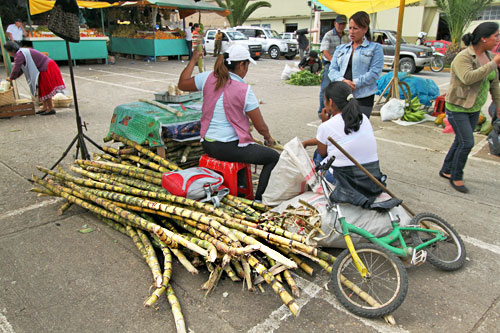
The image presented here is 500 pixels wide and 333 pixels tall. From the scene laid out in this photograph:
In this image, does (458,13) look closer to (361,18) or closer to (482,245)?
(361,18)

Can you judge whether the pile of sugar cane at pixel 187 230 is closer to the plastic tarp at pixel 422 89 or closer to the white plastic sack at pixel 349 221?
the white plastic sack at pixel 349 221

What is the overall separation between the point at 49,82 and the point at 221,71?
19.2 feet

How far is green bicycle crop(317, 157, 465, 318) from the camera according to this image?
2.62 metres

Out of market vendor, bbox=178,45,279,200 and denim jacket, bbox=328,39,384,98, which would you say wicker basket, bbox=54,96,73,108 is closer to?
market vendor, bbox=178,45,279,200

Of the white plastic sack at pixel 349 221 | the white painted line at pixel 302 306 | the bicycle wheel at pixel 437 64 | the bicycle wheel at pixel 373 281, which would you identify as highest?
the bicycle wheel at pixel 437 64

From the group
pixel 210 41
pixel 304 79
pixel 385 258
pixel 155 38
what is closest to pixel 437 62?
pixel 304 79

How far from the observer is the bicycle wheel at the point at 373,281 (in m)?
2.57

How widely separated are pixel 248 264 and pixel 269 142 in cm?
161

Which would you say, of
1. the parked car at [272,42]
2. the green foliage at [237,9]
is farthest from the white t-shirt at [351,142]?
the green foliage at [237,9]

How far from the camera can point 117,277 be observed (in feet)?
9.78

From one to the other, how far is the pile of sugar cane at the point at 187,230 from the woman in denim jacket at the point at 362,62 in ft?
7.33

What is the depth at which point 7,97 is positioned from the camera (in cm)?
771

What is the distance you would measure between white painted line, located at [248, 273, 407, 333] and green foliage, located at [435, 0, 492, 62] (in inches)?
801

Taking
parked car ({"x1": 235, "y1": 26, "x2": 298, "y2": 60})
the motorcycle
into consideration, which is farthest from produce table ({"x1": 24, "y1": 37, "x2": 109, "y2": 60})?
the motorcycle
